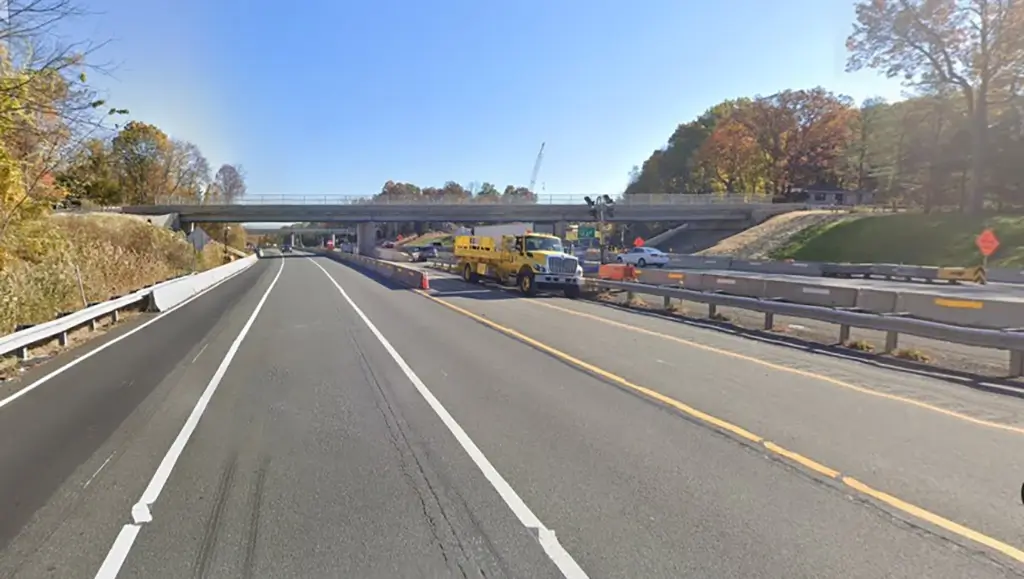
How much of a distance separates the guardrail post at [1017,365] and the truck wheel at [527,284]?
17.6 metres

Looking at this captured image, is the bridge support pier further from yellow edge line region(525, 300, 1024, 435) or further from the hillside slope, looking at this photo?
yellow edge line region(525, 300, 1024, 435)

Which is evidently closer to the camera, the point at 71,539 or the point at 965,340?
the point at 71,539

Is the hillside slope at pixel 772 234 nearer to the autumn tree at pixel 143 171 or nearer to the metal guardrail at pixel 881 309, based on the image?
the metal guardrail at pixel 881 309

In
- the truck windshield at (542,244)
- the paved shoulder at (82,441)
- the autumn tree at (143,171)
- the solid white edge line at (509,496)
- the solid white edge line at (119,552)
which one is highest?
the autumn tree at (143,171)

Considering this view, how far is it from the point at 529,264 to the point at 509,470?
2109 centimetres

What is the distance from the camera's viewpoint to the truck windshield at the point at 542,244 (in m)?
27.5

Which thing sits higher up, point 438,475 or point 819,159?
point 819,159

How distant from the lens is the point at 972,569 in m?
3.86

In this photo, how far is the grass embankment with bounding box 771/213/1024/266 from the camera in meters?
44.6

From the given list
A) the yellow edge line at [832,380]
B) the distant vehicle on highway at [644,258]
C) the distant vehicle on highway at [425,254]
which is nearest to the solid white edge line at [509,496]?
the yellow edge line at [832,380]

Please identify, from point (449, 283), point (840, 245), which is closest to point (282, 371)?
point (449, 283)

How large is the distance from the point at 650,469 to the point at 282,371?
6843mm

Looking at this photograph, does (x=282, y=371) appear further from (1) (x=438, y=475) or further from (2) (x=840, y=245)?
(2) (x=840, y=245)

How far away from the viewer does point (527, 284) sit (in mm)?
26391
